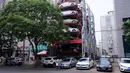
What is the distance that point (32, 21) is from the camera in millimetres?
22047

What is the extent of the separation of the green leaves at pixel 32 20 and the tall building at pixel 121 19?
38.0 feet

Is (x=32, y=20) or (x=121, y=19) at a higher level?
(x=121, y=19)

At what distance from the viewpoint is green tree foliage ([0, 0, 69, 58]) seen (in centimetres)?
2123

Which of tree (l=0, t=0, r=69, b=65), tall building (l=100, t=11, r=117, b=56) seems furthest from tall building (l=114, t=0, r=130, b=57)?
tall building (l=100, t=11, r=117, b=56)

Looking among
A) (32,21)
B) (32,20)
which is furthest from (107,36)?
(32,21)

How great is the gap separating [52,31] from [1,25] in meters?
7.23

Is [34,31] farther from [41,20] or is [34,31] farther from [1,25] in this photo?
[1,25]

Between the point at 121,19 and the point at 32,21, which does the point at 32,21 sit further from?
the point at 121,19

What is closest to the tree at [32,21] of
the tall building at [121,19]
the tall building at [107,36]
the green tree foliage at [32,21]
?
the green tree foliage at [32,21]

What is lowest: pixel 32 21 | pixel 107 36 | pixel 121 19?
pixel 107 36

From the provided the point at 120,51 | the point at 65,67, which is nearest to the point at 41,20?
the point at 65,67

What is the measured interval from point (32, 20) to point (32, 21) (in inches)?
22.7

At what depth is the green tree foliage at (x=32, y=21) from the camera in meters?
21.2

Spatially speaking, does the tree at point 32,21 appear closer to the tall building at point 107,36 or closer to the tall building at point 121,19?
the tall building at point 121,19
